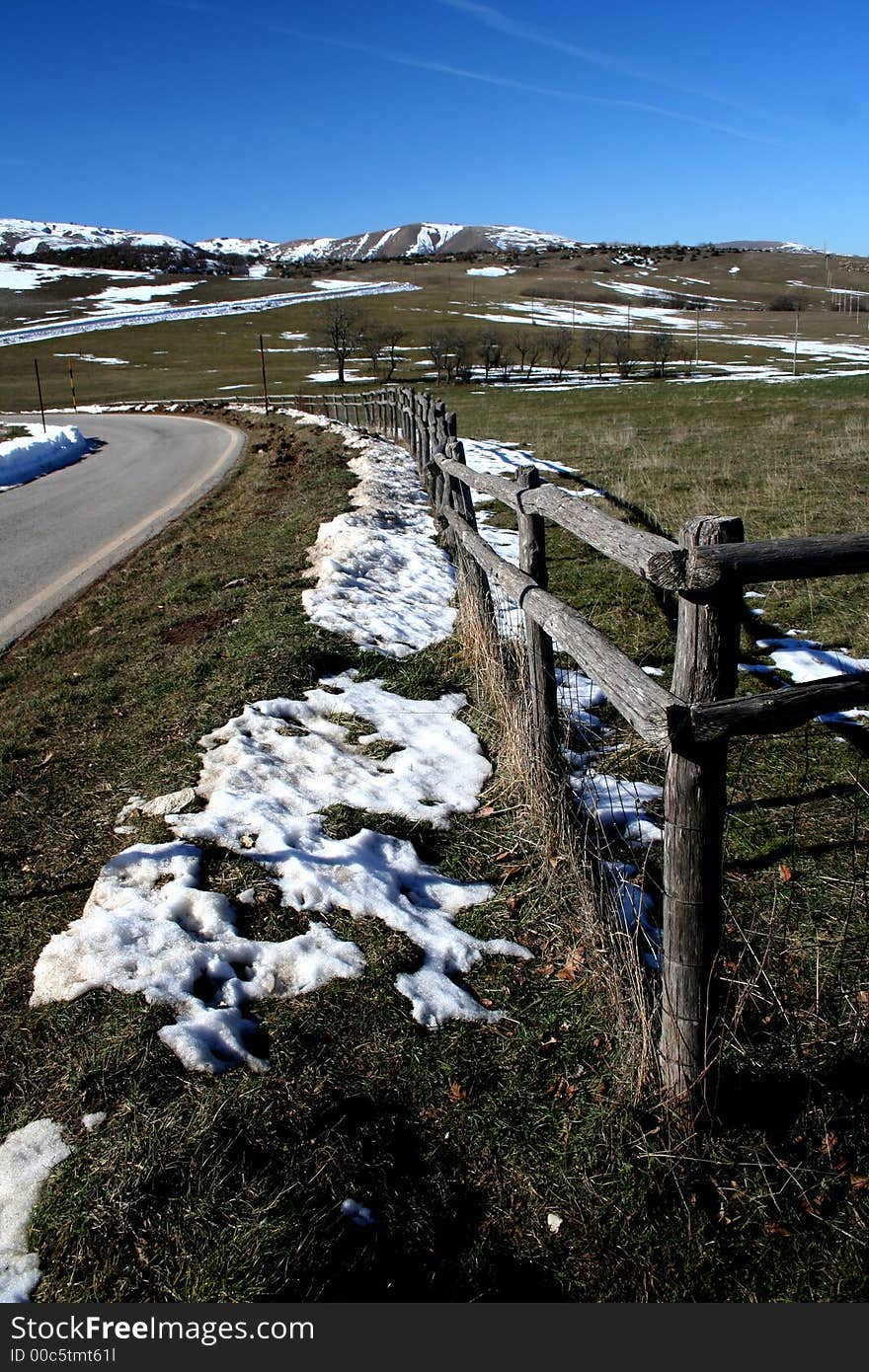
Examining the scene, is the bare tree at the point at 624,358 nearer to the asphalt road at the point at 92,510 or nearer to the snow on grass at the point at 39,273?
the asphalt road at the point at 92,510

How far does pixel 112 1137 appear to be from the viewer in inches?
109

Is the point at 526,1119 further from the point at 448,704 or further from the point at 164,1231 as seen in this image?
the point at 448,704

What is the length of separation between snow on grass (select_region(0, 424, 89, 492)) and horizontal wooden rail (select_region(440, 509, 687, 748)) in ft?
54.9

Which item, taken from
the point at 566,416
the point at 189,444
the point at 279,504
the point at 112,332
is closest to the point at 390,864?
the point at 279,504

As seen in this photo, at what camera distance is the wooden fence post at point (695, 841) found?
103 inches

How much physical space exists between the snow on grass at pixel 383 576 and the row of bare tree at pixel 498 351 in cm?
4710

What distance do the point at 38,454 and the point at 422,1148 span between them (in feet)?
72.3

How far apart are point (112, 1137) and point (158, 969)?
78 cm

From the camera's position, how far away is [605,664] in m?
3.27

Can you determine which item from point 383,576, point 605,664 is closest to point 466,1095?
point 605,664

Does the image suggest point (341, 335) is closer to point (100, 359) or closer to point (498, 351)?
point (498, 351)

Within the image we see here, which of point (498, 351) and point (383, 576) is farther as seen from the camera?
point (498, 351)

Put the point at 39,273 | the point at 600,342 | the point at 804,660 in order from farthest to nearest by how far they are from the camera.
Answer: the point at 39,273 < the point at 600,342 < the point at 804,660

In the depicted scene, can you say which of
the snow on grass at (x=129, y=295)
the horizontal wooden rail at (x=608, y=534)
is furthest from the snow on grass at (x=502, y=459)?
the snow on grass at (x=129, y=295)
